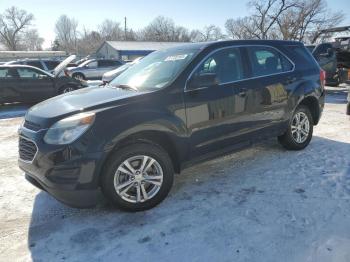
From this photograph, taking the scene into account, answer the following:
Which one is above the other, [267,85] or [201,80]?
[201,80]

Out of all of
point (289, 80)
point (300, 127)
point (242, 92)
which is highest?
point (289, 80)

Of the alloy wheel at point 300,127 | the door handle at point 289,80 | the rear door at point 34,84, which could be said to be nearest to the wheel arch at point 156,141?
the door handle at point 289,80

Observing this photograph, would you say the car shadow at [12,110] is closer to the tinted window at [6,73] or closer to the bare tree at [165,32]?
the tinted window at [6,73]

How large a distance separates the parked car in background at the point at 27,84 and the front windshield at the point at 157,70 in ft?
23.6

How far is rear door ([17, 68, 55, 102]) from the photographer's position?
38.6 ft

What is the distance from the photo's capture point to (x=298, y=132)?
5.41 meters

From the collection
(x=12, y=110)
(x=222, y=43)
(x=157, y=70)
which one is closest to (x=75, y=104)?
(x=157, y=70)

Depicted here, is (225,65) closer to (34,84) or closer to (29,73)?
(34,84)

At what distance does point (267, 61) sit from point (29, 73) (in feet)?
31.6

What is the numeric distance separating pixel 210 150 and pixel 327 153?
2.25 meters

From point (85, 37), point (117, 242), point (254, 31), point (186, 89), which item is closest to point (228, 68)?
point (186, 89)

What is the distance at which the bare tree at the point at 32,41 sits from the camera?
105000mm

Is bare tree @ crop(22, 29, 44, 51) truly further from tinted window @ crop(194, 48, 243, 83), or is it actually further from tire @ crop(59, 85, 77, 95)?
tinted window @ crop(194, 48, 243, 83)

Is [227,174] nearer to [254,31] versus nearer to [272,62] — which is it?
[272,62]
